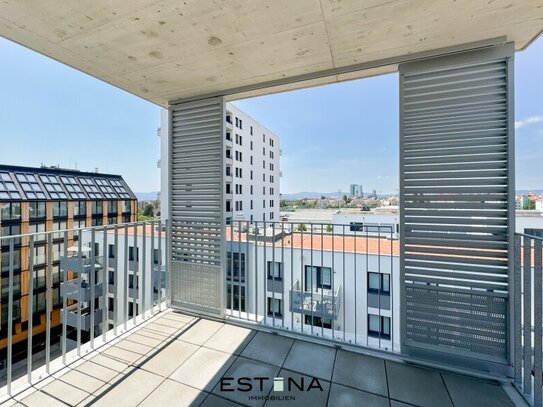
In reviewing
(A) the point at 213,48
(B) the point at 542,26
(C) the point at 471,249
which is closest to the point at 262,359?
(C) the point at 471,249

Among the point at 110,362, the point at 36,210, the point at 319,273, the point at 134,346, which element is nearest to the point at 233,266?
the point at 134,346

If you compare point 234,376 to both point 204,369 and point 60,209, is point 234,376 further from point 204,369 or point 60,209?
point 60,209

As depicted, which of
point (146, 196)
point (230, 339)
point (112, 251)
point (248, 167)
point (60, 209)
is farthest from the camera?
point (248, 167)

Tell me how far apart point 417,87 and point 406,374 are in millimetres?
2377

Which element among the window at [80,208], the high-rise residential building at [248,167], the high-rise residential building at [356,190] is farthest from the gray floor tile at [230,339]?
the high-rise residential building at [356,190]

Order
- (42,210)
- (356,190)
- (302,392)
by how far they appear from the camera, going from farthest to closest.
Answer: (356,190) < (42,210) < (302,392)

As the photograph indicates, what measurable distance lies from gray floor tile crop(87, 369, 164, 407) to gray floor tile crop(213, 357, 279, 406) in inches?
19.4

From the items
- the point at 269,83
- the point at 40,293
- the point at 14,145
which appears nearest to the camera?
the point at 269,83

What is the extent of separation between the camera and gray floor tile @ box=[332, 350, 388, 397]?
183 cm

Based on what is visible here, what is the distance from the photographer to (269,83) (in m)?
2.61

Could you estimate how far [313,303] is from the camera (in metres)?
3.67

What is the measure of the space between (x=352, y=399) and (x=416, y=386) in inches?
20.9

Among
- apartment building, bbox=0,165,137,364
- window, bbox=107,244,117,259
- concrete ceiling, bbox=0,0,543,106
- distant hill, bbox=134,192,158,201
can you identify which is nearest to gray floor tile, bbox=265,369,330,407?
window, bbox=107,244,117,259

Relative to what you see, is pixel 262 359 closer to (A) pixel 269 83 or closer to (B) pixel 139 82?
(A) pixel 269 83
